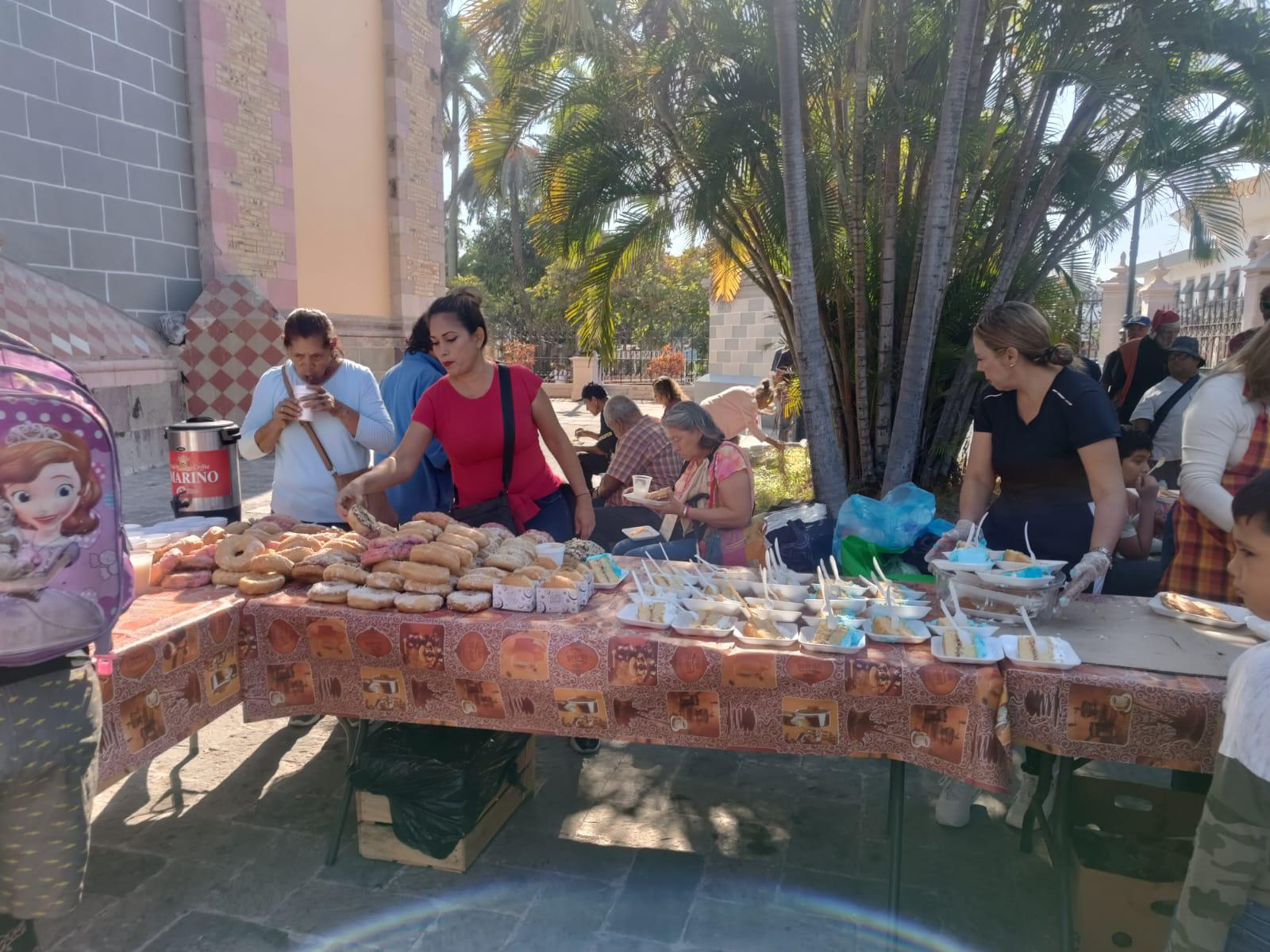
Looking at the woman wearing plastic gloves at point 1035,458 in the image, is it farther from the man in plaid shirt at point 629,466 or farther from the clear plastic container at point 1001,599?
the man in plaid shirt at point 629,466

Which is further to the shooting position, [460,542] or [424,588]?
[460,542]

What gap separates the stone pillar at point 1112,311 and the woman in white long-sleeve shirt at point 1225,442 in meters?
16.9

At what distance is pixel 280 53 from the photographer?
1198 centimetres

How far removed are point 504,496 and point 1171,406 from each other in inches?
224

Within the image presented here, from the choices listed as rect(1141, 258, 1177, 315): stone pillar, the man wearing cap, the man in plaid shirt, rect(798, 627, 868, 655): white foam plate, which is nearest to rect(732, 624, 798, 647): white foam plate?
rect(798, 627, 868, 655): white foam plate

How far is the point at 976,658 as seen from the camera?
88.1 inches

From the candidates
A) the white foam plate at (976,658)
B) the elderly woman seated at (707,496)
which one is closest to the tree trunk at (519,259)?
the elderly woman seated at (707,496)

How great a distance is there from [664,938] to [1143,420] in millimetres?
6256

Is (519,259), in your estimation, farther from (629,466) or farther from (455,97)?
(629,466)

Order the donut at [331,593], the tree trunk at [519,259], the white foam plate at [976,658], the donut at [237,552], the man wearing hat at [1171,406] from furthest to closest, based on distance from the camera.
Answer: the tree trunk at [519,259]
the man wearing hat at [1171,406]
the donut at [237,552]
the donut at [331,593]
the white foam plate at [976,658]

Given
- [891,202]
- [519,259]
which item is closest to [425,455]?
[891,202]

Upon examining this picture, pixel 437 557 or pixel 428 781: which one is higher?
pixel 437 557

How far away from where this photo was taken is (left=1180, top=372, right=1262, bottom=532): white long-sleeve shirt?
106 inches

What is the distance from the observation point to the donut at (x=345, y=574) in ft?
9.34
